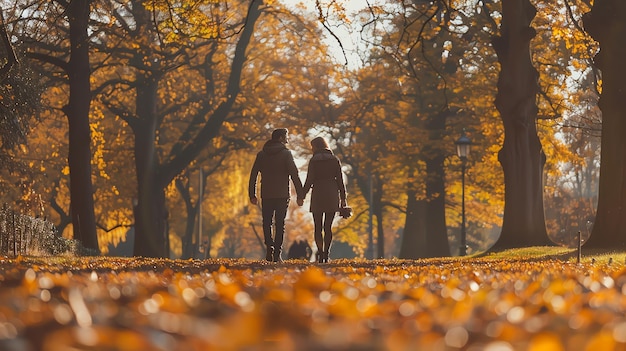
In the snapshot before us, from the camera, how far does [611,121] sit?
20922mm

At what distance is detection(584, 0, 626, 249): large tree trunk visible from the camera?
66.9 feet

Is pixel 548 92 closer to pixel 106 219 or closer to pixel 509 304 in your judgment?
pixel 106 219

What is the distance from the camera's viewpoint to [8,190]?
3934 cm

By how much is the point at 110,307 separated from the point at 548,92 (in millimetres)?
32968

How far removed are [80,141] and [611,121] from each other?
14311 millimetres

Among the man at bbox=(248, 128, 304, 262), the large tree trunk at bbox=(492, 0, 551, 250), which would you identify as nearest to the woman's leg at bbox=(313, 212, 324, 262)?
the man at bbox=(248, 128, 304, 262)

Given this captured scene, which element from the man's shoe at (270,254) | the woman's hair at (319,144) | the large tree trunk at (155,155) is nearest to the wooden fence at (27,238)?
the man's shoe at (270,254)

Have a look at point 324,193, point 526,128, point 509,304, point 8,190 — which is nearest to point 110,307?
point 509,304

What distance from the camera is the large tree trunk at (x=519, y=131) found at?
26.1 m

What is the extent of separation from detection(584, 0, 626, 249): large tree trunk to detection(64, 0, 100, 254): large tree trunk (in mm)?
13330

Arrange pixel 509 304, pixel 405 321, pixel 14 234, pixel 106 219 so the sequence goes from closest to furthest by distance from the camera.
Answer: pixel 405 321, pixel 509 304, pixel 14 234, pixel 106 219

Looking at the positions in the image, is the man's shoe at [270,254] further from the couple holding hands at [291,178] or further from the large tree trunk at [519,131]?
the large tree trunk at [519,131]

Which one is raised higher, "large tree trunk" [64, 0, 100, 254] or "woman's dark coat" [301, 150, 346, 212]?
"large tree trunk" [64, 0, 100, 254]

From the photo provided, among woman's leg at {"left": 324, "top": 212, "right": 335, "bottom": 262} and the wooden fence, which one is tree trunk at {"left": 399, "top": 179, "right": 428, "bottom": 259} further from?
woman's leg at {"left": 324, "top": 212, "right": 335, "bottom": 262}
